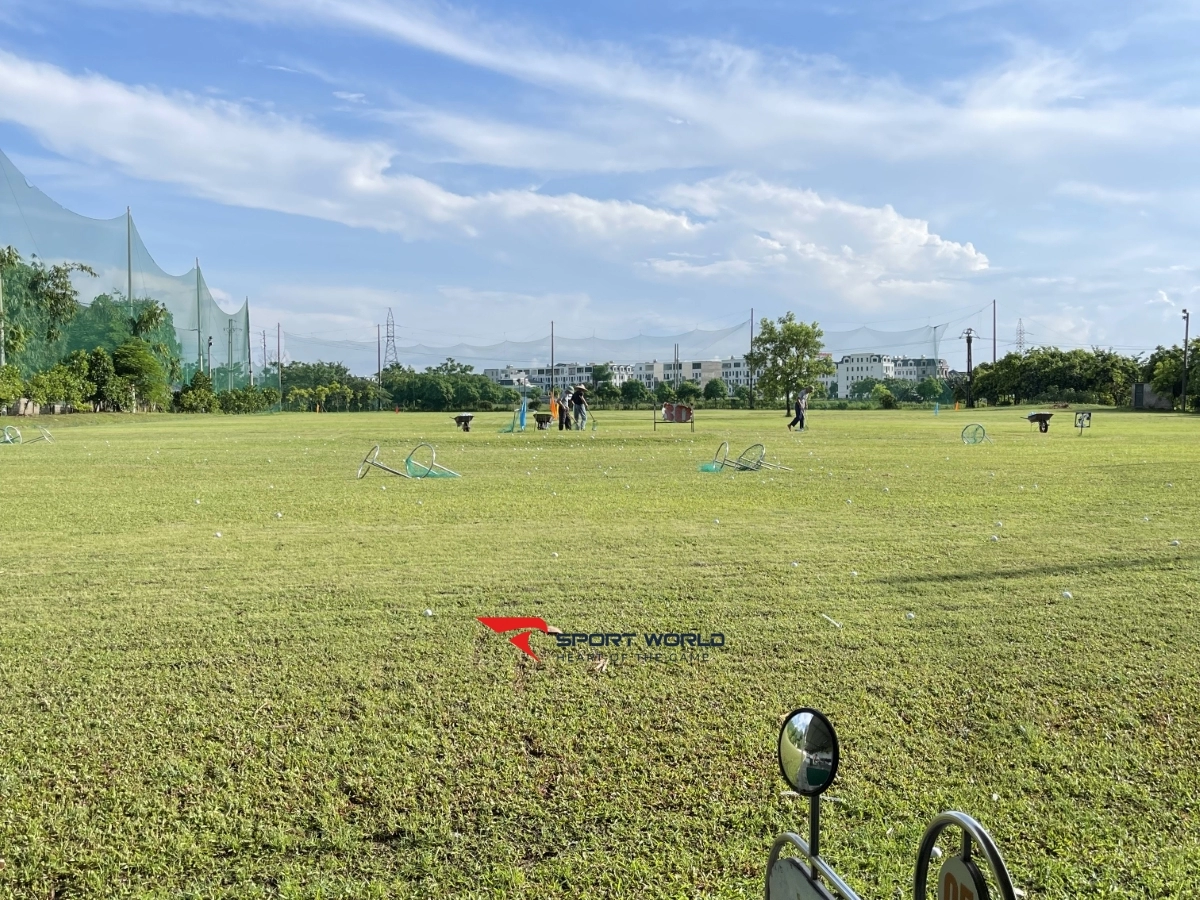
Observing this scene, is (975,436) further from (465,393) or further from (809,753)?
(465,393)

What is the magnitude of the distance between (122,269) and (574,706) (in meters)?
63.8

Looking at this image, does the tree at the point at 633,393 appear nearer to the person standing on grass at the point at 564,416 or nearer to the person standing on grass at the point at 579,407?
the person standing on grass at the point at 564,416

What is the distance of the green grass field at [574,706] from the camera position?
110 inches

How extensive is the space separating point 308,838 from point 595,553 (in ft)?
15.4

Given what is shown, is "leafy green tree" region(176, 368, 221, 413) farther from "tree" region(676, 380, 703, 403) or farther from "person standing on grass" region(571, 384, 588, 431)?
"person standing on grass" region(571, 384, 588, 431)

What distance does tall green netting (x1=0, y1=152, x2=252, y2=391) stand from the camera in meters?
46.8

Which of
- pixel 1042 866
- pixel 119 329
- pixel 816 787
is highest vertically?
pixel 119 329

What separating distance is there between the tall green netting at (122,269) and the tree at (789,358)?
42744mm

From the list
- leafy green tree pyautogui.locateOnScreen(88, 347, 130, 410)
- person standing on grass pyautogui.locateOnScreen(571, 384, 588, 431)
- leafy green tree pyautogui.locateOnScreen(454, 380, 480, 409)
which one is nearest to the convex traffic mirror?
person standing on grass pyautogui.locateOnScreen(571, 384, 588, 431)

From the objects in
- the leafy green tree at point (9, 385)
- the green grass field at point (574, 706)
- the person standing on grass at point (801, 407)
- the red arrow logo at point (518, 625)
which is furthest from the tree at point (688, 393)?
the red arrow logo at point (518, 625)

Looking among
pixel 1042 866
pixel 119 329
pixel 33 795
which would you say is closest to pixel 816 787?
pixel 1042 866

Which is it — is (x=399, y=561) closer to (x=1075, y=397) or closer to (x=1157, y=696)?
(x=1157, y=696)

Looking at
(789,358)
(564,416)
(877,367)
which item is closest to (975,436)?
(564,416)

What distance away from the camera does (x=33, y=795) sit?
3150 millimetres
